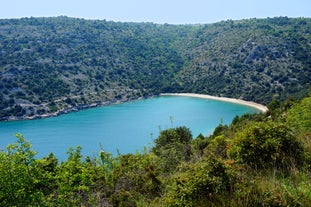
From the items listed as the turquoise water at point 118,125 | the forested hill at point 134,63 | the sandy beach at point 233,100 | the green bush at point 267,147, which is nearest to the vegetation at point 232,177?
the green bush at point 267,147

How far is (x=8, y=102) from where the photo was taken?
82500 millimetres

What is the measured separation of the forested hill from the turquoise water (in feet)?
21.6

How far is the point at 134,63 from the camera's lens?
124438 millimetres

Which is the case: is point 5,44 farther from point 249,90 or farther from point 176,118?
point 249,90

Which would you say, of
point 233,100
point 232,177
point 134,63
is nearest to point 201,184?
point 232,177

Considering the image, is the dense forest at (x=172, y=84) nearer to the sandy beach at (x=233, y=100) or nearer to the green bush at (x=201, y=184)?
the green bush at (x=201, y=184)

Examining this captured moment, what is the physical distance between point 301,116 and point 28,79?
88.6 m

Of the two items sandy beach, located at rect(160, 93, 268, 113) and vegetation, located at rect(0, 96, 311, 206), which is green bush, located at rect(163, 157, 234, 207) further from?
sandy beach, located at rect(160, 93, 268, 113)

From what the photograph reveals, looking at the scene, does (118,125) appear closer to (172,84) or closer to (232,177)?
(172,84)

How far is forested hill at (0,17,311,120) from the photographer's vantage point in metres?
87.8

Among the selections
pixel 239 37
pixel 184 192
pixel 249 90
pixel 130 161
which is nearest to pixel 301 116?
pixel 130 161

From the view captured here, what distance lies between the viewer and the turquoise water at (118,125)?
2370 inches

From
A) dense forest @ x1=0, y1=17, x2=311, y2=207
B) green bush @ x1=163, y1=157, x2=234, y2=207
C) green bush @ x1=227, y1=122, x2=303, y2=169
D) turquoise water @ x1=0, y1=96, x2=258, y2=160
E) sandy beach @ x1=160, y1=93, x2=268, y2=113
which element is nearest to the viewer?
green bush @ x1=163, y1=157, x2=234, y2=207

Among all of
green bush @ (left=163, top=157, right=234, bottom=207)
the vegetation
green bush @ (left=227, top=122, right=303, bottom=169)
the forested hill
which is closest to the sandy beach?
the forested hill
